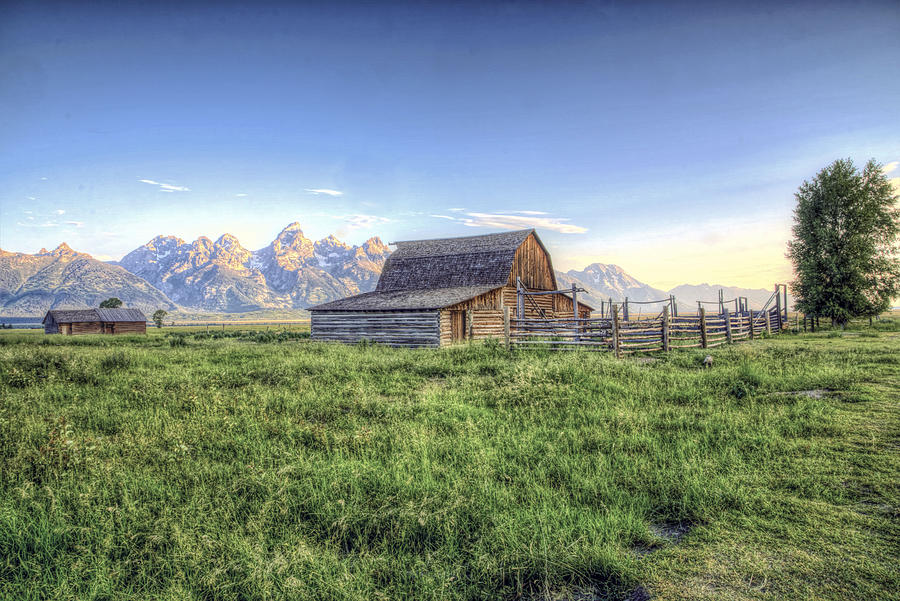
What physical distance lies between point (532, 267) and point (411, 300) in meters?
11.8

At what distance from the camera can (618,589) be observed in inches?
125

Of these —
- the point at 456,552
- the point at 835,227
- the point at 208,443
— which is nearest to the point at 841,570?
the point at 456,552

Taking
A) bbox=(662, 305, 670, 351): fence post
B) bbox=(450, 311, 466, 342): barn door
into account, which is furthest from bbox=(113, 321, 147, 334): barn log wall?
bbox=(662, 305, 670, 351): fence post

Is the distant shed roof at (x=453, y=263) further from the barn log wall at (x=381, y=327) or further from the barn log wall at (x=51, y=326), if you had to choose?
the barn log wall at (x=51, y=326)

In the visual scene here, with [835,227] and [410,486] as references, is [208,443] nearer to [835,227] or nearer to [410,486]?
[410,486]

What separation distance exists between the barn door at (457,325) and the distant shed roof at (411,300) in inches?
45.8

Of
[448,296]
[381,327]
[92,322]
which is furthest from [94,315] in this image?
[448,296]

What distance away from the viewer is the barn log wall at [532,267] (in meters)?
32.1

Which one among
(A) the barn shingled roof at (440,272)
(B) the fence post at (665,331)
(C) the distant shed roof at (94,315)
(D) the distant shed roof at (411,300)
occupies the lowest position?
(B) the fence post at (665,331)

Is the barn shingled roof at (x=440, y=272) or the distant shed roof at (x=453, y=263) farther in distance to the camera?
the distant shed roof at (x=453, y=263)

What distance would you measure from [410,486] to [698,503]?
9.94 feet

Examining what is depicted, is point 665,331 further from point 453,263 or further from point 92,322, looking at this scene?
point 92,322

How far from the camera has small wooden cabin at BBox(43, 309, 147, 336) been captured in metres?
59.8

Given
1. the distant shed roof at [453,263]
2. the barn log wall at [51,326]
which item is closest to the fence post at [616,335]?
the distant shed roof at [453,263]
